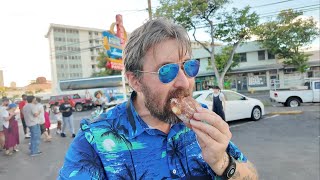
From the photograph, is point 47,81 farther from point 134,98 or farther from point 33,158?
point 134,98

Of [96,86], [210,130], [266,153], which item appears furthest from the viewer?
[96,86]

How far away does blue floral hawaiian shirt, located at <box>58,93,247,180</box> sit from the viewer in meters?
1.42

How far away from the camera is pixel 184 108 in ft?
4.67

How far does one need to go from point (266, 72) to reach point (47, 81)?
78637 mm

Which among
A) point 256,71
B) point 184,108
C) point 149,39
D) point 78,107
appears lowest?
point 78,107

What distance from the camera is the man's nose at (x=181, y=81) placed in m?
1.56

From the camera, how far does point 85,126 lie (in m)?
1.52

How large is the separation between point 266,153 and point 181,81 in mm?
6082

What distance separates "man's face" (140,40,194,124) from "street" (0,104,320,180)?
4245mm

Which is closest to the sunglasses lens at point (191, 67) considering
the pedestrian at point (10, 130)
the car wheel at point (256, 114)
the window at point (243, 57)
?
the pedestrian at point (10, 130)

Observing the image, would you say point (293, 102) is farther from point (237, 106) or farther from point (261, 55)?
point (261, 55)

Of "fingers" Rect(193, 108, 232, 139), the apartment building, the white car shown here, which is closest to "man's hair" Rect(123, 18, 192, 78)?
"fingers" Rect(193, 108, 232, 139)

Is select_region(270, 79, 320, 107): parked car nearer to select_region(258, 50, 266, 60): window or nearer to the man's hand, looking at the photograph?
the man's hand

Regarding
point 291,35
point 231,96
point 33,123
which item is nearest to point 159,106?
point 33,123
